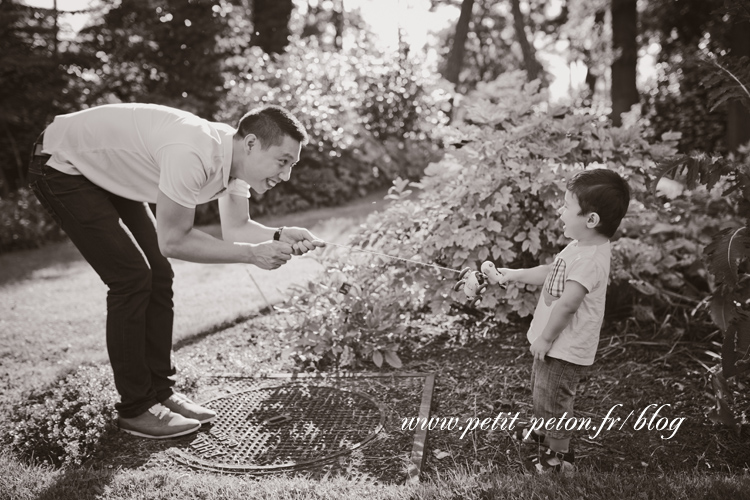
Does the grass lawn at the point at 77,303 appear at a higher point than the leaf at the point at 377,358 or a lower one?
lower

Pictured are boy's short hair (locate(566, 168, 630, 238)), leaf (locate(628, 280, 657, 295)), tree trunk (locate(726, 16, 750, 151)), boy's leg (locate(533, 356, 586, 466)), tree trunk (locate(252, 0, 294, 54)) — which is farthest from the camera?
tree trunk (locate(252, 0, 294, 54))

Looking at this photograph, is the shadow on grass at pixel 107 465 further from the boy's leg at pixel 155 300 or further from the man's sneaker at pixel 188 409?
the boy's leg at pixel 155 300

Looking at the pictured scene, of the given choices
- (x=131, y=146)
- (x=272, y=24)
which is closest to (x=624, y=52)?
(x=272, y=24)

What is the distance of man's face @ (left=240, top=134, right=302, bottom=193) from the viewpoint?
2875 millimetres

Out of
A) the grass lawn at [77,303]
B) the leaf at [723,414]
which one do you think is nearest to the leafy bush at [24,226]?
the grass lawn at [77,303]

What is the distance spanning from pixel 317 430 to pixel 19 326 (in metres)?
3.46

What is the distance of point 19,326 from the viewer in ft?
17.4

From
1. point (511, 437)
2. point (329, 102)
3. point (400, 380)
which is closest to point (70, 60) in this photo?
point (329, 102)

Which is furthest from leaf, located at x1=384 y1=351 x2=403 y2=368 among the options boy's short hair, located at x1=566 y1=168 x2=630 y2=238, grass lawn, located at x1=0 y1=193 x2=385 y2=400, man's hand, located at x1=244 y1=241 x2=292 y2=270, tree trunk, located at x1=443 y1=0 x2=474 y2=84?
tree trunk, located at x1=443 y1=0 x2=474 y2=84

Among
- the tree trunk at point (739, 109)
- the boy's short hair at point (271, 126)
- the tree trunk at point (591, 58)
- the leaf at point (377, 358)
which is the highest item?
the tree trunk at point (591, 58)

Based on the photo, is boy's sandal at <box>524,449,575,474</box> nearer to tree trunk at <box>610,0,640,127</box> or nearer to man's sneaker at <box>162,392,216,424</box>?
man's sneaker at <box>162,392,216,424</box>

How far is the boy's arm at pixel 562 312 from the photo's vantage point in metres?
2.53

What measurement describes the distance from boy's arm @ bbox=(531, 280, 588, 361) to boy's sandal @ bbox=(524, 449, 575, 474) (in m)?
0.45

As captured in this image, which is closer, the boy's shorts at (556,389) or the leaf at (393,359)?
the boy's shorts at (556,389)
